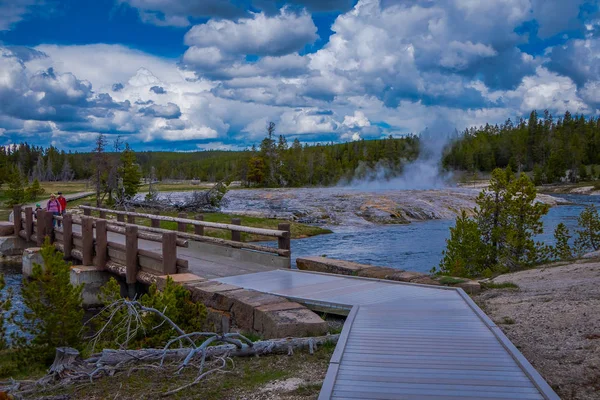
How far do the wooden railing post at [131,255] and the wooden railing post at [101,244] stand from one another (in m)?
1.80

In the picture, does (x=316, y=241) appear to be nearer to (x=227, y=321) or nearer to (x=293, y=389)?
(x=227, y=321)

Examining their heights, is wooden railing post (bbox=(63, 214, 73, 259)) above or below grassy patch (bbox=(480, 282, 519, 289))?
above

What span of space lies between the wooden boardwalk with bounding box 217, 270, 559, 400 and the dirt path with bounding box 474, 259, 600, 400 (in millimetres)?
466

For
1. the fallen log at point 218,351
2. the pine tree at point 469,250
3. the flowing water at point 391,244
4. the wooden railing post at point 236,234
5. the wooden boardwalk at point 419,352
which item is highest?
the wooden railing post at point 236,234

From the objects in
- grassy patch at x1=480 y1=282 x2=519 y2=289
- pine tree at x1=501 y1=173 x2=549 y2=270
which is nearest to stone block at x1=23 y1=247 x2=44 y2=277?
grassy patch at x1=480 y1=282 x2=519 y2=289

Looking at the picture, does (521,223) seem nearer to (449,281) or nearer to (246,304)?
(449,281)

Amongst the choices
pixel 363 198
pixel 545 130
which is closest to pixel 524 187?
pixel 363 198

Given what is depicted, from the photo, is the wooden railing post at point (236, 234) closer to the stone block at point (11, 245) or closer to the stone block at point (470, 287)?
the stone block at point (470, 287)

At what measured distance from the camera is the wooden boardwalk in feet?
14.6

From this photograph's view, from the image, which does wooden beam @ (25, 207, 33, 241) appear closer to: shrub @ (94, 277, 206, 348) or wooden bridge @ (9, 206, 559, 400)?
wooden bridge @ (9, 206, 559, 400)

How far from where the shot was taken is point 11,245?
21297mm

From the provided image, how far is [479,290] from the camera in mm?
9609

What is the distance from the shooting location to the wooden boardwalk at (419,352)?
14.6ft

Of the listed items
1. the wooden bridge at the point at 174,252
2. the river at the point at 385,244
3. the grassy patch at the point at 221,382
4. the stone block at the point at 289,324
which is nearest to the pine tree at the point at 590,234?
the river at the point at 385,244
